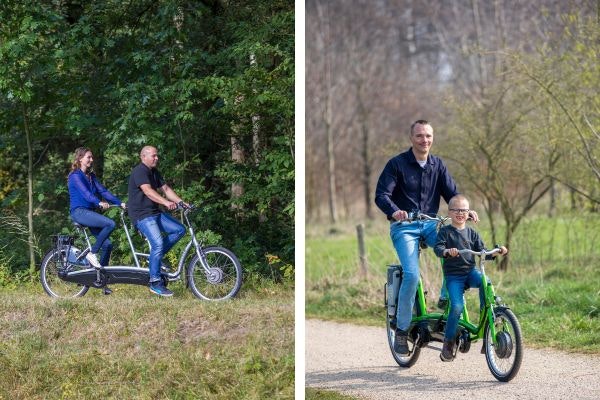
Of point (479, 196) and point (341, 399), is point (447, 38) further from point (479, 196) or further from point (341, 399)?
point (341, 399)

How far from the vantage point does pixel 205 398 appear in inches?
243

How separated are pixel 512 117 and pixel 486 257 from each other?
5.35 meters

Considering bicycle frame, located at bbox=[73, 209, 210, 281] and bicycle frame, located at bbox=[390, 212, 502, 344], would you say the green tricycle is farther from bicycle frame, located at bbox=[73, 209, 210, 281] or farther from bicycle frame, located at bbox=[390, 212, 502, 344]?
bicycle frame, located at bbox=[73, 209, 210, 281]

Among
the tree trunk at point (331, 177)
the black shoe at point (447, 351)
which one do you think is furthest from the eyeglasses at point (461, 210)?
the tree trunk at point (331, 177)

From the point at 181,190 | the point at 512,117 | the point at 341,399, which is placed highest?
the point at 512,117

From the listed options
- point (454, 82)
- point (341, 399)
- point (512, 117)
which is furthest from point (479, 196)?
point (454, 82)

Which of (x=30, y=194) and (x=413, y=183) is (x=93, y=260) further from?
(x=413, y=183)

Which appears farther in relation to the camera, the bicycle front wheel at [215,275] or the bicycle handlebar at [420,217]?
the bicycle front wheel at [215,275]

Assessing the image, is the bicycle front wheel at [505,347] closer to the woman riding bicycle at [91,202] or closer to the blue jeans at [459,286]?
the blue jeans at [459,286]

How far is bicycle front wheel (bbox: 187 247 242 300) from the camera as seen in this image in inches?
248

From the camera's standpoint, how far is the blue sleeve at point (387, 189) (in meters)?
5.68

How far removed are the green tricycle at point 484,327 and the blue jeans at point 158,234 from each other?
4.36 ft

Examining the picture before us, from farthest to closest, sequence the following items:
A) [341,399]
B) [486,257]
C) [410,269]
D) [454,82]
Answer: [454,82] → [341,399] → [410,269] → [486,257]

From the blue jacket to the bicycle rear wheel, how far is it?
183 centimetres
